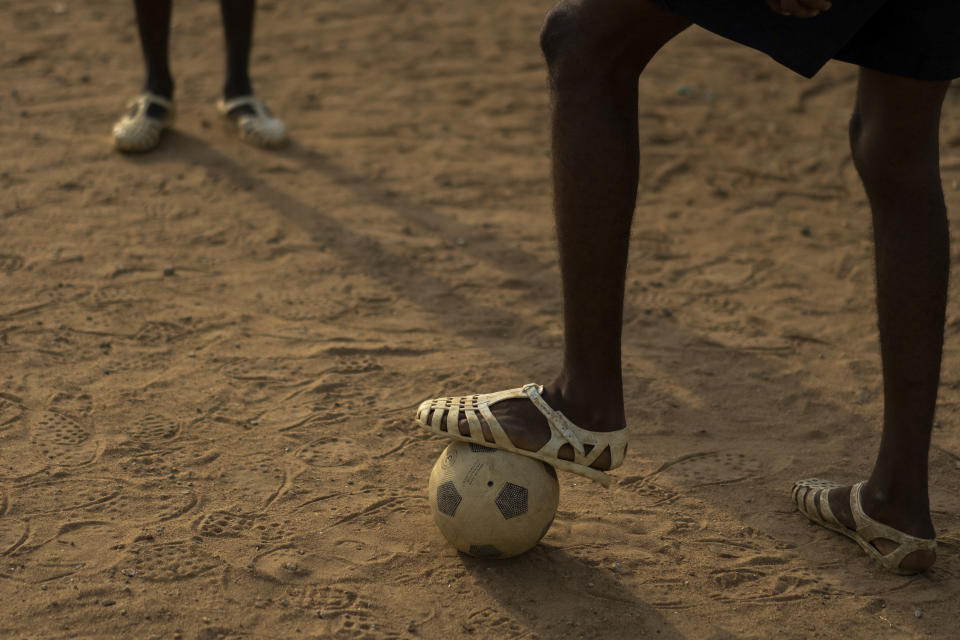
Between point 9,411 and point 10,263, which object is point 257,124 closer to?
point 10,263

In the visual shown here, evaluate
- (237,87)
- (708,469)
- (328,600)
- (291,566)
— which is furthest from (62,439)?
(237,87)

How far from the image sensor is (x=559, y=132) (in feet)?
8.02

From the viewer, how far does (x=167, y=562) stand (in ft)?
8.68

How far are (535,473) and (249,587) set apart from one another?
73cm

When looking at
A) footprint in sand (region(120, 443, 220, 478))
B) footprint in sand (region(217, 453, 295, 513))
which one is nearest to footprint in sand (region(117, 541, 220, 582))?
footprint in sand (region(217, 453, 295, 513))

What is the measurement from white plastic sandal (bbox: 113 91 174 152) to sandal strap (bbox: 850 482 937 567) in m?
3.89

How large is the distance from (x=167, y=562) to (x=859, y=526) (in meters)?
1.72

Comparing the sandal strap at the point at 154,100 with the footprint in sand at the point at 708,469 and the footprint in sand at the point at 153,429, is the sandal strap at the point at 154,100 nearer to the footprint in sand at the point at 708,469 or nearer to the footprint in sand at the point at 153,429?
the footprint in sand at the point at 153,429

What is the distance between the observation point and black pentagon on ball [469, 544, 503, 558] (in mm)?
2652

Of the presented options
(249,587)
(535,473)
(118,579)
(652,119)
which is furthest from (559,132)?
(652,119)

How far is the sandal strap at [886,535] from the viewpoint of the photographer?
2678mm

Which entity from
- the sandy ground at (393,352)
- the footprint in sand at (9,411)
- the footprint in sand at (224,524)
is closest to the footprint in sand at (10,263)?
the sandy ground at (393,352)

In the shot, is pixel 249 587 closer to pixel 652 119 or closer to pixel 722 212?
pixel 722 212

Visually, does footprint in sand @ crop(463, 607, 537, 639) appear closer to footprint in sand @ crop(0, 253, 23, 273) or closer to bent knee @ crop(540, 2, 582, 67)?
bent knee @ crop(540, 2, 582, 67)
